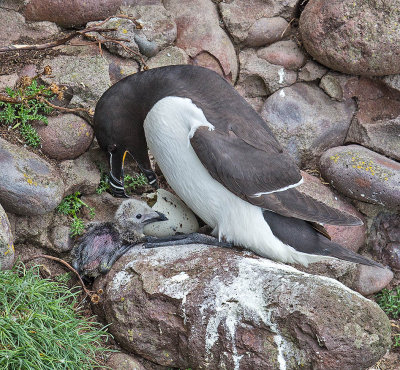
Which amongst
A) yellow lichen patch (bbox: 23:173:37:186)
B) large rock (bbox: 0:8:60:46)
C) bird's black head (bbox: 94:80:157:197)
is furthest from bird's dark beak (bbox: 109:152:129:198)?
large rock (bbox: 0:8:60:46)

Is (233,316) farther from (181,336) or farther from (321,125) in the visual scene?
(321,125)

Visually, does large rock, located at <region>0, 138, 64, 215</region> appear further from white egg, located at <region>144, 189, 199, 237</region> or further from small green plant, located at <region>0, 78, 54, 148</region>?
white egg, located at <region>144, 189, 199, 237</region>

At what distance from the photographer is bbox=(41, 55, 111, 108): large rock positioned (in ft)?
16.1

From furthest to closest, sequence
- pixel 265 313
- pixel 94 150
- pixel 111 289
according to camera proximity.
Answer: pixel 94 150 → pixel 111 289 → pixel 265 313

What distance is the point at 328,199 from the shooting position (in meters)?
5.20

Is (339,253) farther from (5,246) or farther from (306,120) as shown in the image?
(5,246)

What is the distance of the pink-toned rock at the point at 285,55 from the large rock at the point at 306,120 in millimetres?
197

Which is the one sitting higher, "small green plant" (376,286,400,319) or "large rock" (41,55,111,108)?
"large rock" (41,55,111,108)

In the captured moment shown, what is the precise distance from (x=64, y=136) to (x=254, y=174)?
4.90ft

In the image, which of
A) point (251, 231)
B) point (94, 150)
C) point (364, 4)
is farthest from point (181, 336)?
point (364, 4)

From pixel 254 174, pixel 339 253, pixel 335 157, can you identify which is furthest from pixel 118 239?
pixel 335 157

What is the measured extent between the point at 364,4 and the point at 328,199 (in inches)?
65.1

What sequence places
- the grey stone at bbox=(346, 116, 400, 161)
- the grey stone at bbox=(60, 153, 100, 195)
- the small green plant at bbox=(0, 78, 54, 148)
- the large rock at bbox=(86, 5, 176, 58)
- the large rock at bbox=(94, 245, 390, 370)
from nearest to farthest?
the large rock at bbox=(94, 245, 390, 370), the small green plant at bbox=(0, 78, 54, 148), the grey stone at bbox=(60, 153, 100, 195), the large rock at bbox=(86, 5, 176, 58), the grey stone at bbox=(346, 116, 400, 161)

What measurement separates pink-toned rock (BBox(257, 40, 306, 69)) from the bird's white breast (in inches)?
67.9
